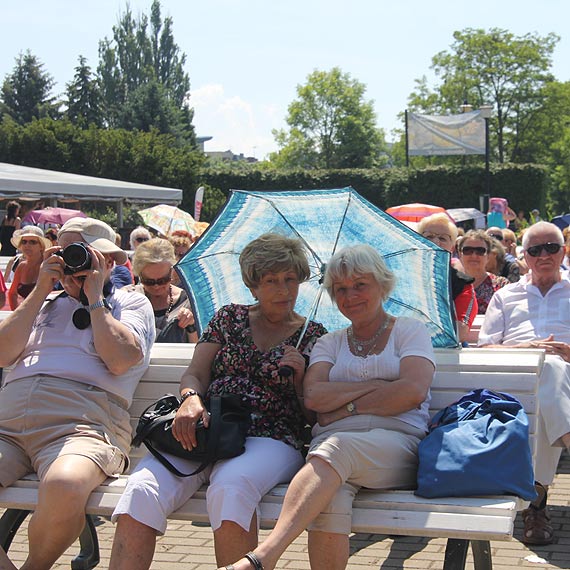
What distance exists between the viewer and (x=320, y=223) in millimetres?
4539

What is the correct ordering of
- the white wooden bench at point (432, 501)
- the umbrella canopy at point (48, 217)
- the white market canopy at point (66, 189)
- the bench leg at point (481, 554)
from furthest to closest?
the white market canopy at point (66, 189) < the umbrella canopy at point (48, 217) < the bench leg at point (481, 554) < the white wooden bench at point (432, 501)

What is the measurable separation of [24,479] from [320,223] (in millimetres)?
1803

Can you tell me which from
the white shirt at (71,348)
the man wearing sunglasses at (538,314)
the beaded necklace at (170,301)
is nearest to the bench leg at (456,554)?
the man wearing sunglasses at (538,314)

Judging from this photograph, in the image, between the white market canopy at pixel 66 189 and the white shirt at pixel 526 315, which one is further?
the white market canopy at pixel 66 189

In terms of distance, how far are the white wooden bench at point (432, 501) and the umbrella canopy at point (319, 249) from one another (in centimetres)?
27

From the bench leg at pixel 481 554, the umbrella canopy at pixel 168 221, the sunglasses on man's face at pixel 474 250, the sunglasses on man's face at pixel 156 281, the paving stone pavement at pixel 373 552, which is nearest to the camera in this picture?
the bench leg at pixel 481 554

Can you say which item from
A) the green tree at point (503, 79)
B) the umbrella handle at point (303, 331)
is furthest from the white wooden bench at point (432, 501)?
the green tree at point (503, 79)

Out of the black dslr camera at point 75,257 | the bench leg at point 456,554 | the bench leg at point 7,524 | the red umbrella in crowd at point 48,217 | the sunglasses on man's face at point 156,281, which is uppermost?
the black dslr camera at point 75,257

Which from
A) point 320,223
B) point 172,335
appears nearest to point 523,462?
point 320,223

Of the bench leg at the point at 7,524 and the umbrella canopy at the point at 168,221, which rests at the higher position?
the umbrella canopy at the point at 168,221

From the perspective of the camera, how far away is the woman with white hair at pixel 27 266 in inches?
296

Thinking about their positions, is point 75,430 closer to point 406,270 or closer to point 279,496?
point 279,496

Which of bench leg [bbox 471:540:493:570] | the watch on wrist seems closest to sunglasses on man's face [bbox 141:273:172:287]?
the watch on wrist

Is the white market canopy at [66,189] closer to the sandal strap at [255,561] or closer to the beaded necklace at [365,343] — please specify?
the beaded necklace at [365,343]
